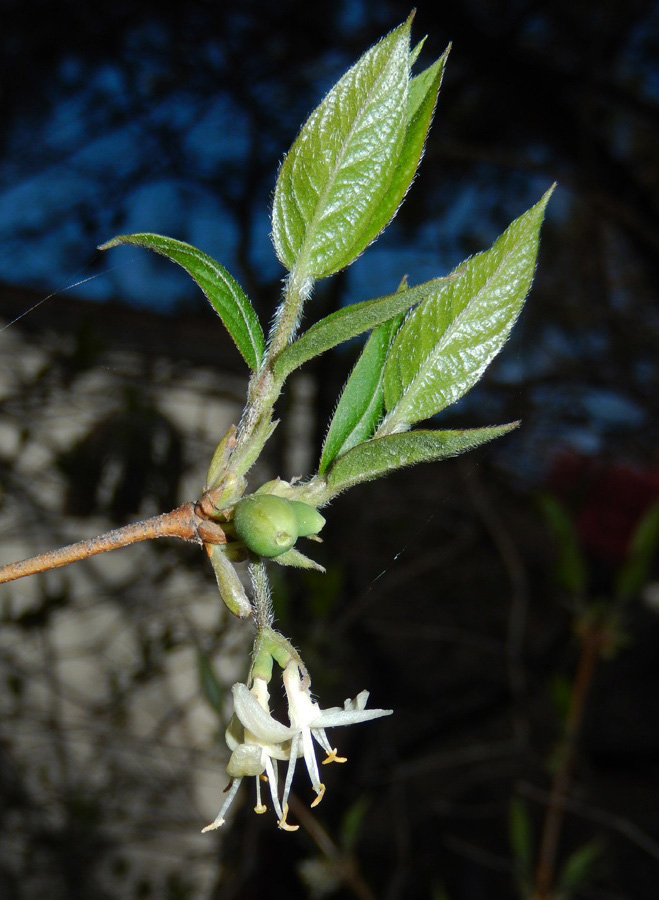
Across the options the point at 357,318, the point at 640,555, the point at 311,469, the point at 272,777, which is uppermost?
the point at 311,469

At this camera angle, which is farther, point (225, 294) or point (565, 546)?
point (565, 546)

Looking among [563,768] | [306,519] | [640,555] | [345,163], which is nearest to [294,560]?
[306,519]

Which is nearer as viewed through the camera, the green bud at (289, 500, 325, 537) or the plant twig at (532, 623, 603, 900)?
the green bud at (289, 500, 325, 537)

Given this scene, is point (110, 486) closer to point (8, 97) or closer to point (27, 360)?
point (27, 360)

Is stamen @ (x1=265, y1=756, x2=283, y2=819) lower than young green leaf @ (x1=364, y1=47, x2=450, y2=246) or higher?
lower

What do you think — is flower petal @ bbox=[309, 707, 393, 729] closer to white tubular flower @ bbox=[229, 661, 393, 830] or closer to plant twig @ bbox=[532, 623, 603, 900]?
white tubular flower @ bbox=[229, 661, 393, 830]

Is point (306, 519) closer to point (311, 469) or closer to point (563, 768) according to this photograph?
point (563, 768)

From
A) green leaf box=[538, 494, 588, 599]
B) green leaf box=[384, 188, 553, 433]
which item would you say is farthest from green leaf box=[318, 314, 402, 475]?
green leaf box=[538, 494, 588, 599]
